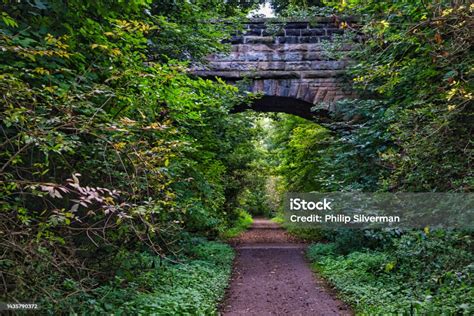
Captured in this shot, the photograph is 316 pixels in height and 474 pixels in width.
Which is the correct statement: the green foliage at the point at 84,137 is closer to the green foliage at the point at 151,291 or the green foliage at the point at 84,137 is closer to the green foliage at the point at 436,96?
the green foliage at the point at 151,291

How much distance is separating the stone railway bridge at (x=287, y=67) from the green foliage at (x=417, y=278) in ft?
13.7

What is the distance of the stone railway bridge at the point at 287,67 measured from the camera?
387 inches

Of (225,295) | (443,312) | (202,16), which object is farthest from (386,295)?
(202,16)

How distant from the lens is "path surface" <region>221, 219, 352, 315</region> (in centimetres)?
605

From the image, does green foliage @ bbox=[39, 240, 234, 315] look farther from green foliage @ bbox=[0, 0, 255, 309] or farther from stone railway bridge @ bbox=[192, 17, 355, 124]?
stone railway bridge @ bbox=[192, 17, 355, 124]

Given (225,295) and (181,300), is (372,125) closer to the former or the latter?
(225,295)

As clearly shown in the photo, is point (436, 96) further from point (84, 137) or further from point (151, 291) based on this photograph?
point (151, 291)

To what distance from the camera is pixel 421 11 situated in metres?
5.56

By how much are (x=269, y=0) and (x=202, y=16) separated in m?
11.7

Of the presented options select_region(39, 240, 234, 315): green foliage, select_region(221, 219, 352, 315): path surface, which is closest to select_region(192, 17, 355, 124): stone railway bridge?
select_region(221, 219, 352, 315): path surface

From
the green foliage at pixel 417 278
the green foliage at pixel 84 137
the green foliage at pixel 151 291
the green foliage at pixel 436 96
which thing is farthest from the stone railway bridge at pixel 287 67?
the green foliage at pixel 151 291

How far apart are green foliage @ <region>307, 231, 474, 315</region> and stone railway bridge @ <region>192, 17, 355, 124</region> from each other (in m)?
4.18

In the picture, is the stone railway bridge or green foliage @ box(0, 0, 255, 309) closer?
green foliage @ box(0, 0, 255, 309)

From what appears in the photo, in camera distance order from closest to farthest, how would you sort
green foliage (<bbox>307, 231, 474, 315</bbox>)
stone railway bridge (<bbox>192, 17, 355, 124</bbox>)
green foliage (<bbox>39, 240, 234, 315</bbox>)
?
green foliage (<bbox>39, 240, 234, 315</bbox>) → green foliage (<bbox>307, 231, 474, 315</bbox>) → stone railway bridge (<bbox>192, 17, 355, 124</bbox>)
